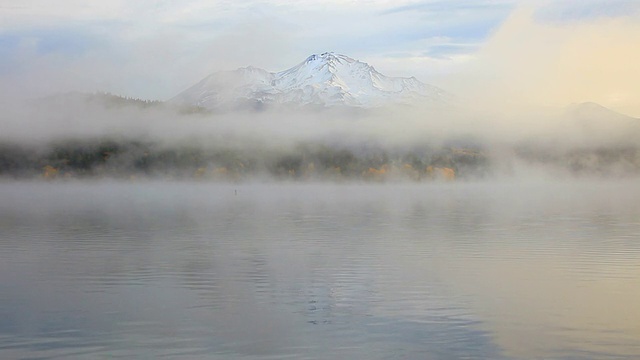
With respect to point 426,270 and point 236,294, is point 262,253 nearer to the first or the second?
point 426,270

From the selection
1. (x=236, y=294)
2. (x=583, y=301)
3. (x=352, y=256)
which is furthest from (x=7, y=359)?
(x=352, y=256)

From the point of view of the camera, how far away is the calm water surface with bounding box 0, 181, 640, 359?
20675mm

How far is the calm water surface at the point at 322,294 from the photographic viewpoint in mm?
20675

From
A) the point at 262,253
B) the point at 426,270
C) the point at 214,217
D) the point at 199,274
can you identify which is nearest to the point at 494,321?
the point at 426,270

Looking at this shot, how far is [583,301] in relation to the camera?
26.5 m

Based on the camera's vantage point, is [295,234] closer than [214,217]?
Yes

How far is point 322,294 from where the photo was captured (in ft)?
91.7

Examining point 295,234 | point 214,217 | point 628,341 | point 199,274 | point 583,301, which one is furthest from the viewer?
point 214,217

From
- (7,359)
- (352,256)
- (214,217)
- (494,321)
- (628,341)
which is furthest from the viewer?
(214,217)

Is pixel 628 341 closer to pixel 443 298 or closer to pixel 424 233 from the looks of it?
pixel 443 298

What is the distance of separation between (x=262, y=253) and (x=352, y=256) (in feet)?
14.0

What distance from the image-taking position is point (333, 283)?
99.5 ft

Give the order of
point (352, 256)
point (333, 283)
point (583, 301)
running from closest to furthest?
1. point (583, 301)
2. point (333, 283)
3. point (352, 256)

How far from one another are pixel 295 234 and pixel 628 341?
3196cm
